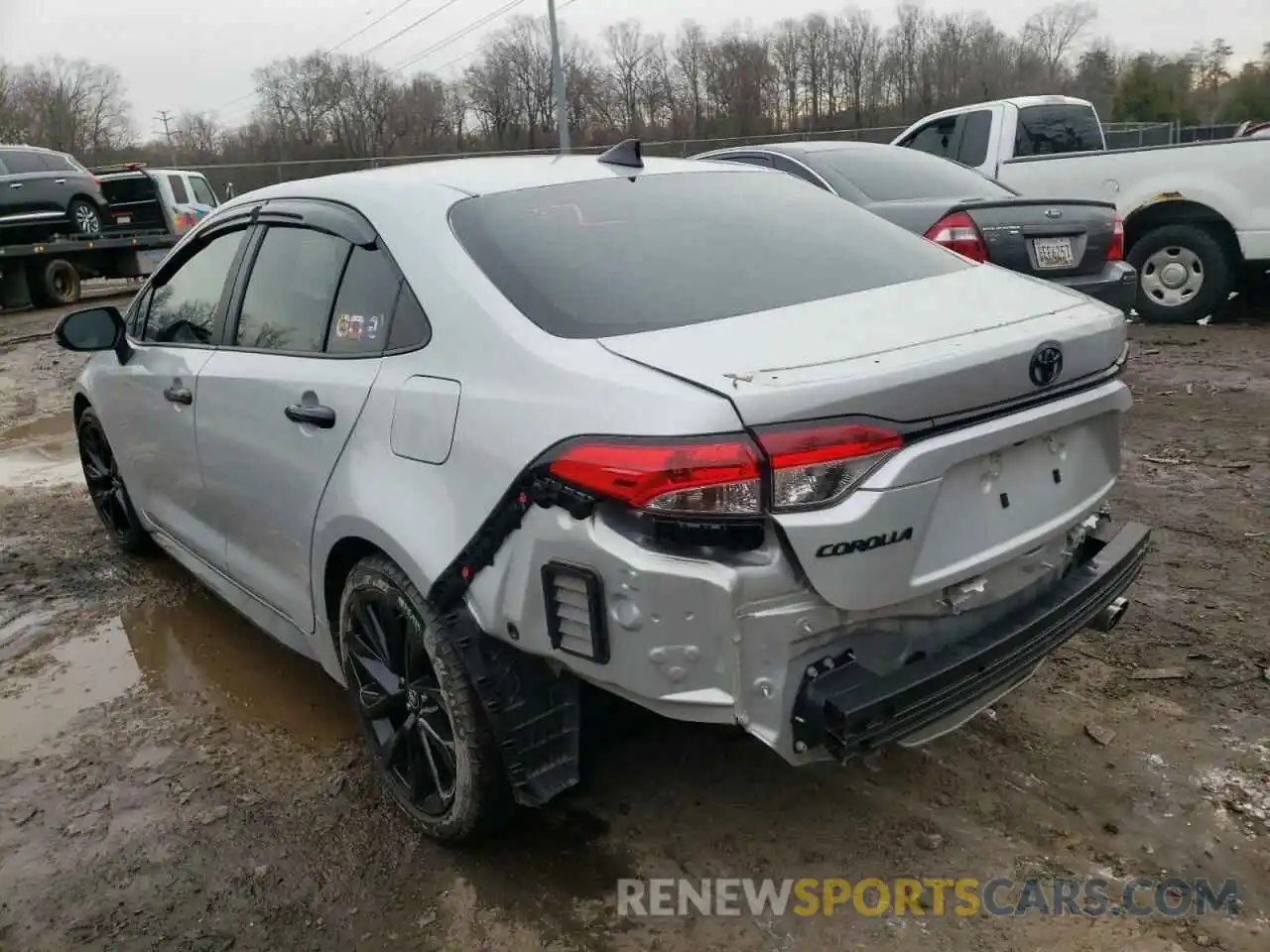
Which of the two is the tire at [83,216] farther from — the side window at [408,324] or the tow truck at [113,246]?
the side window at [408,324]

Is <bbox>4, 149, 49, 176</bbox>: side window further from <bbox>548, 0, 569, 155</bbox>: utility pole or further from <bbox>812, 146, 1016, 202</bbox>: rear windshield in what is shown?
<bbox>812, 146, 1016, 202</bbox>: rear windshield

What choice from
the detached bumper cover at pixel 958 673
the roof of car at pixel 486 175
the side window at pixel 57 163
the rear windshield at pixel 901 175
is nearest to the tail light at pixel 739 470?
the detached bumper cover at pixel 958 673

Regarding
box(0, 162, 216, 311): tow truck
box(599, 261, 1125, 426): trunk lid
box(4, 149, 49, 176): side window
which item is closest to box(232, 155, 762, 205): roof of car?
box(599, 261, 1125, 426): trunk lid

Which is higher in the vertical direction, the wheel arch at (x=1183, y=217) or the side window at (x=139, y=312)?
the side window at (x=139, y=312)

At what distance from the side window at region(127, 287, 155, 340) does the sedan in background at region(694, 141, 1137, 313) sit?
3.33 m

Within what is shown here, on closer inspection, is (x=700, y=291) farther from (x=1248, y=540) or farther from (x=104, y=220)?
(x=104, y=220)

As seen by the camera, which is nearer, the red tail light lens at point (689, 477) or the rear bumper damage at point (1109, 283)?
the red tail light lens at point (689, 477)

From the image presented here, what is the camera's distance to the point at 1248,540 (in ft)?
14.0

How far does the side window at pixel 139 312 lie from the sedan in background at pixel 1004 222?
3.33m

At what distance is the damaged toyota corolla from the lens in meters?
1.98

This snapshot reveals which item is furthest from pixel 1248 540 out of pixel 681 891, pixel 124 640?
pixel 124 640

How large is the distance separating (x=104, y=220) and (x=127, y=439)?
1576cm

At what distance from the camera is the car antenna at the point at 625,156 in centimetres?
321

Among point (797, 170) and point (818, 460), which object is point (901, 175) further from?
point (818, 460)
